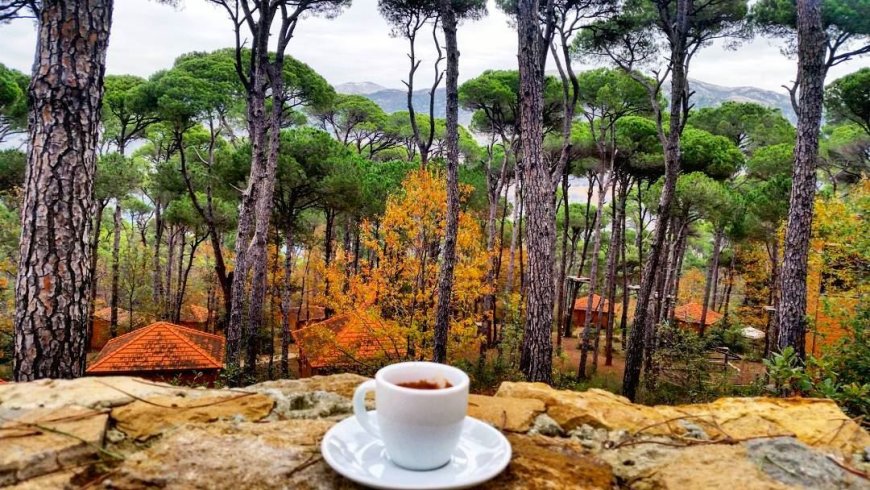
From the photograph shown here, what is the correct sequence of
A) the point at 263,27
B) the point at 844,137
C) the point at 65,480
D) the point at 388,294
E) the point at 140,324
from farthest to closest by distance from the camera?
the point at 140,324 → the point at 844,137 → the point at 388,294 → the point at 263,27 → the point at 65,480

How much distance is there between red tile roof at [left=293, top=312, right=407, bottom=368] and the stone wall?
898 cm

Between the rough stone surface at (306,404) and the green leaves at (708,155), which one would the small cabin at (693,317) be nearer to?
the green leaves at (708,155)

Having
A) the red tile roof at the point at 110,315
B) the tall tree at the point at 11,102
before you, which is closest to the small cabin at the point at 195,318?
the red tile roof at the point at 110,315

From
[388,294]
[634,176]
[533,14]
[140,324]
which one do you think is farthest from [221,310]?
[533,14]

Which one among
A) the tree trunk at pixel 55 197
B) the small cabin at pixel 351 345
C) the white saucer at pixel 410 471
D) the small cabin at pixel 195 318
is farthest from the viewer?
the small cabin at pixel 195 318

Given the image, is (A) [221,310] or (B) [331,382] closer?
(B) [331,382]

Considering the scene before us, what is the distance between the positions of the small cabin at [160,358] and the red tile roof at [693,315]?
20.0 meters

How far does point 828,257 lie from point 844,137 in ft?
43.2

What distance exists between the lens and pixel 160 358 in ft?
36.7

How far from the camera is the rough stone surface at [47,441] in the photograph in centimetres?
95

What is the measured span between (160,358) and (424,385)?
40.2 feet

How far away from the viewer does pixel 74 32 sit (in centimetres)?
251

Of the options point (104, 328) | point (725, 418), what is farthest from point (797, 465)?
point (104, 328)

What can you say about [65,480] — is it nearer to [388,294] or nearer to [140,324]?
[388,294]
